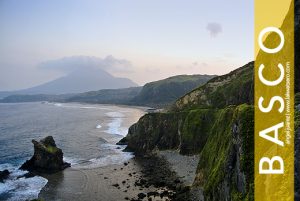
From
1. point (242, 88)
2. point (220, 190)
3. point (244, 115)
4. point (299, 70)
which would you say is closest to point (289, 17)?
point (299, 70)

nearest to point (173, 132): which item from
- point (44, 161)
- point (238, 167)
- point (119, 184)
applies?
point (119, 184)

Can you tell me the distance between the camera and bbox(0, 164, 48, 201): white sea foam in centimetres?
5891

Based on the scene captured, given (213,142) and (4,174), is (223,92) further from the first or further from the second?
(4,174)

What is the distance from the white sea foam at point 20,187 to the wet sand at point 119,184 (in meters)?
1.63

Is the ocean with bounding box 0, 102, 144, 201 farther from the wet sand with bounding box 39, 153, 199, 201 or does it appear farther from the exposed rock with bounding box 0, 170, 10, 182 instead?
the wet sand with bounding box 39, 153, 199, 201

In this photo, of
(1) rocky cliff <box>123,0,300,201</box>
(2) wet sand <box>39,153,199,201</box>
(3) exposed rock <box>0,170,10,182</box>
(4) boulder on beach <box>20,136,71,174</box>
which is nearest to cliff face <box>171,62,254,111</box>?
(1) rocky cliff <box>123,0,300,201</box>

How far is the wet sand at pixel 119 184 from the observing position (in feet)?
187

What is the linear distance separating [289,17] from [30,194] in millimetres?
51979

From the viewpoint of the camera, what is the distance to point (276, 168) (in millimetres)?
20672

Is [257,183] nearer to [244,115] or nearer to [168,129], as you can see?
[244,115]

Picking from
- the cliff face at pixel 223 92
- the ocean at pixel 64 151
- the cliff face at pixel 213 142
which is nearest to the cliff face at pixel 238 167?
the cliff face at pixel 213 142

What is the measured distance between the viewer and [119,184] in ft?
211

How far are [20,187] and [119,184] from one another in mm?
19220

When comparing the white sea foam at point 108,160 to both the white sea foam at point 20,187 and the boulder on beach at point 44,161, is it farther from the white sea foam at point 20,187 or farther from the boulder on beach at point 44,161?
the white sea foam at point 20,187
